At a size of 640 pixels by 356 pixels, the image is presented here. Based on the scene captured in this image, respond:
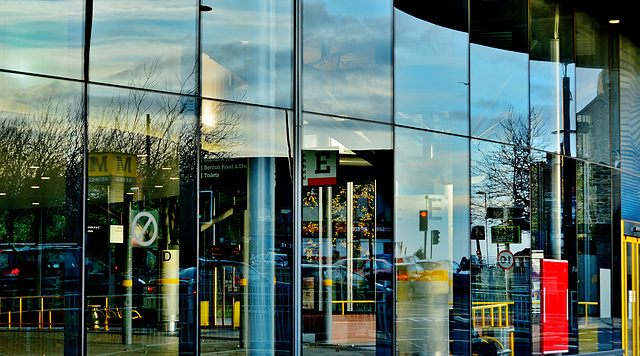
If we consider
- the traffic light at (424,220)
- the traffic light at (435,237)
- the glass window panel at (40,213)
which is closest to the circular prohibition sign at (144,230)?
the glass window panel at (40,213)

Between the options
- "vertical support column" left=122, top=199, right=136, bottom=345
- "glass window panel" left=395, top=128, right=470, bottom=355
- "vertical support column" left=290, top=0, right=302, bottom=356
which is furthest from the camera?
"glass window panel" left=395, top=128, right=470, bottom=355

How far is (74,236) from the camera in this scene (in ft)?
31.0

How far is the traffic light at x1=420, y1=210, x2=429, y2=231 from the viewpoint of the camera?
13414mm

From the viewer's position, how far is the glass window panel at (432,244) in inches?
515

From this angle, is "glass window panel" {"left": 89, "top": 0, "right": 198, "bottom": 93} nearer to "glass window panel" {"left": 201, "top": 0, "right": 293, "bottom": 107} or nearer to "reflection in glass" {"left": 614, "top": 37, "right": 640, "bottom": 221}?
"glass window panel" {"left": 201, "top": 0, "right": 293, "bottom": 107}

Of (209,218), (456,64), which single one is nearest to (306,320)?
(209,218)

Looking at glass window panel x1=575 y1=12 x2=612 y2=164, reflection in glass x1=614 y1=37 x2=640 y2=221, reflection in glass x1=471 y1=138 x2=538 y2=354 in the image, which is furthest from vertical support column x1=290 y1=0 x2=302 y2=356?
reflection in glass x1=614 y1=37 x2=640 y2=221

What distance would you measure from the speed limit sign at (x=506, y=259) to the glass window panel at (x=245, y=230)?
5.13 metres

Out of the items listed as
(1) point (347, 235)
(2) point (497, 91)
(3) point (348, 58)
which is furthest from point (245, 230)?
(2) point (497, 91)

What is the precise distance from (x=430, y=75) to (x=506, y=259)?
4202 millimetres

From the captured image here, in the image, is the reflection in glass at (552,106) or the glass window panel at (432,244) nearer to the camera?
the glass window panel at (432,244)

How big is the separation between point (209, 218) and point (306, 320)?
2537mm

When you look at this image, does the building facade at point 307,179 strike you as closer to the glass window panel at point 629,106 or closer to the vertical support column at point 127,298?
the vertical support column at point 127,298

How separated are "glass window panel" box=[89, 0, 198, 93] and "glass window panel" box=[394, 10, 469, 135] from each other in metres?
4.22
